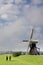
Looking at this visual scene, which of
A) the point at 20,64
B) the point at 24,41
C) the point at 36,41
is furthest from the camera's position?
the point at 24,41

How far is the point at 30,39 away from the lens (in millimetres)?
74812

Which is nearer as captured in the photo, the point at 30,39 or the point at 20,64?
the point at 20,64

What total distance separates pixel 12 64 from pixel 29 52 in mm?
33779

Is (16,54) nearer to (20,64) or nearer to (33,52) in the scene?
(33,52)

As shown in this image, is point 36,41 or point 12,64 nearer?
point 12,64

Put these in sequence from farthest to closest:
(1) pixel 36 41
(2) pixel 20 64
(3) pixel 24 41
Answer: (3) pixel 24 41
(1) pixel 36 41
(2) pixel 20 64

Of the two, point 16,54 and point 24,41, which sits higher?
point 24,41

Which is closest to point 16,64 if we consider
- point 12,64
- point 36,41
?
point 12,64

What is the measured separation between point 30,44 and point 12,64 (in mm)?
33470

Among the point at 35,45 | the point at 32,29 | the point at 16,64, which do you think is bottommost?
the point at 16,64

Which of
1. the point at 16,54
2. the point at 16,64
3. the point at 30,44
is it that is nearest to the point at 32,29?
the point at 30,44

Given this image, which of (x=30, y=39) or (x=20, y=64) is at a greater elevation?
(x=30, y=39)

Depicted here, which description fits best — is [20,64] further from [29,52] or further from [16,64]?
[29,52]

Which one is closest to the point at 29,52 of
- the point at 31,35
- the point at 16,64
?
the point at 31,35
